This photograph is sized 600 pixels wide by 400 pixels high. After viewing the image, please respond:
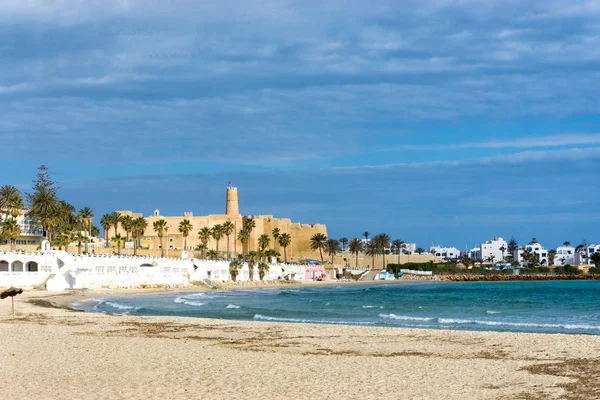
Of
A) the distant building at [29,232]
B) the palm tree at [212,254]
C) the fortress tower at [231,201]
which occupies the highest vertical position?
the fortress tower at [231,201]

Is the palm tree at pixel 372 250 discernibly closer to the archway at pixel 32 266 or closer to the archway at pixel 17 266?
the archway at pixel 32 266

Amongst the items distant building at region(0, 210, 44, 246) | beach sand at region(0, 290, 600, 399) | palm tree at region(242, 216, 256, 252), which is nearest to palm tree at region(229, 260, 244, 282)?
palm tree at region(242, 216, 256, 252)

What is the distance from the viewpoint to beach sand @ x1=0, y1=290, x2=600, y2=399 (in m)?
12.1

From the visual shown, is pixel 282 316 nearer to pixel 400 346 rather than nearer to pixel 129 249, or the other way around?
pixel 400 346

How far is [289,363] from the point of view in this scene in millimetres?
15469

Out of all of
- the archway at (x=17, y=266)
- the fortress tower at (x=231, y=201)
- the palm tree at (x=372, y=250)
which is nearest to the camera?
the archway at (x=17, y=266)

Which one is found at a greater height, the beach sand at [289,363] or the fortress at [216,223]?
the fortress at [216,223]

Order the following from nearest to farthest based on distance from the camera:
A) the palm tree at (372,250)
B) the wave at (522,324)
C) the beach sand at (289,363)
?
the beach sand at (289,363) → the wave at (522,324) → the palm tree at (372,250)

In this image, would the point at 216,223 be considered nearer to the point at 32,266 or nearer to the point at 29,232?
the point at 29,232

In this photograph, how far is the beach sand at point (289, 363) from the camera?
12.1 metres

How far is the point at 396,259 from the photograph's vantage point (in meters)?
155

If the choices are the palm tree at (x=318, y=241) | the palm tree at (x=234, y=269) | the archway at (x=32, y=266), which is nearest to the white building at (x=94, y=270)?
the archway at (x=32, y=266)

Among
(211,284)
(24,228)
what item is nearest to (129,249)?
(24,228)

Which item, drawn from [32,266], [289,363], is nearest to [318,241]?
[32,266]
